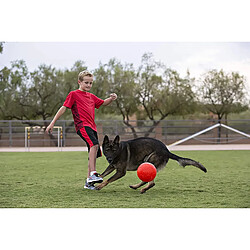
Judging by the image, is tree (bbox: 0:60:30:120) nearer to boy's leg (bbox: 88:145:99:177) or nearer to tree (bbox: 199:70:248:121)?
Result: tree (bbox: 199:70:248:121)

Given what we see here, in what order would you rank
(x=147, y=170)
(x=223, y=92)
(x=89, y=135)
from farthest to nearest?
(x=223, y=92)
(x=89, y=135)
(x=147, y=170)

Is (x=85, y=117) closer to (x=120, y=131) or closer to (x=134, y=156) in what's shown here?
(x=134, y=156)

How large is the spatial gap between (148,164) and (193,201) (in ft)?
2.24

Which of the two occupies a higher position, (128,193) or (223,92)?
(223,92)

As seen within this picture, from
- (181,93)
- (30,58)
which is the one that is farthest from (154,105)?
(30,58)

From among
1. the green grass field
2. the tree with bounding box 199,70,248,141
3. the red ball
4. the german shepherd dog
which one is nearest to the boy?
the german shepherd dog

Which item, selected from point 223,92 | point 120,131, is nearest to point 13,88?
point 120,131

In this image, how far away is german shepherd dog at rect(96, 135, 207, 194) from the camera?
439cm

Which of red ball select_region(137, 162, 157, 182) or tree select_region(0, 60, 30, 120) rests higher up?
tree select_region(0, 60, 30, 120)

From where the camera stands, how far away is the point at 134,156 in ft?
14.6

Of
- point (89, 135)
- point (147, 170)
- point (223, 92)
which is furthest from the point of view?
point (223, 92)

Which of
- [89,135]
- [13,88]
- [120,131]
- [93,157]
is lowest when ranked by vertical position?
[120,131]

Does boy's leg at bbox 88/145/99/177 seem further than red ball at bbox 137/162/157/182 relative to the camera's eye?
Yes

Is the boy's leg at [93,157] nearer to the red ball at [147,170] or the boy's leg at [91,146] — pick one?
the boy's leg at [91,146]
